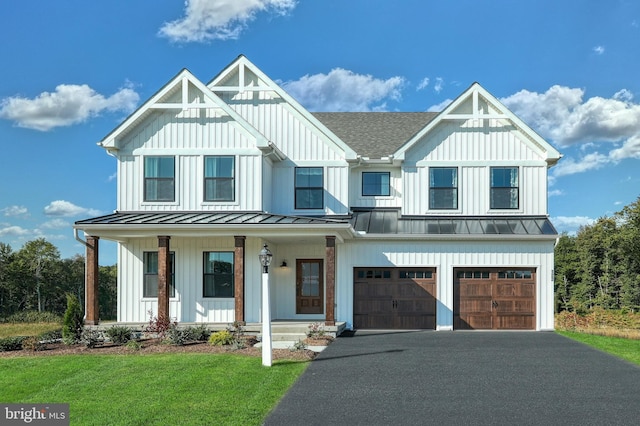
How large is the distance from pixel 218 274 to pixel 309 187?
450cm

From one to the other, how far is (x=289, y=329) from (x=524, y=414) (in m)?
9.95

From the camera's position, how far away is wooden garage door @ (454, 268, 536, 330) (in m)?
22.0

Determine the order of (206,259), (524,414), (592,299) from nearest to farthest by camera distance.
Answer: (524,414) < (206,259) < (592,299)

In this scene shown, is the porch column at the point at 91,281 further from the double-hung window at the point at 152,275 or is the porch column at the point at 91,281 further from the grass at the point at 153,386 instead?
the grass at the point at 153,386

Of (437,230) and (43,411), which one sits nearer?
(43,411)

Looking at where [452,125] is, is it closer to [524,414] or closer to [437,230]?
[437,230]

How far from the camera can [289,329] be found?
1911cm

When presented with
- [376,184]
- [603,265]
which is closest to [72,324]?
[376,184]

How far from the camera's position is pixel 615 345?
17750 mm

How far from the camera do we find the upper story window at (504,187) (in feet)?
75.9

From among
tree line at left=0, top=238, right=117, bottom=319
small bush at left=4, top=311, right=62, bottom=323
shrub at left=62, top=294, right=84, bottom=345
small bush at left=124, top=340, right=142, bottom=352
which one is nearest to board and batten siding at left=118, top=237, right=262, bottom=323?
shrub at left=62, top=294, right=84, bottom=345

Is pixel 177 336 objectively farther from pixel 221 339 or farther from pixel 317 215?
pixel 317 215

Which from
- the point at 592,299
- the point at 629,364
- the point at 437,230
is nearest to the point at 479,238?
the point at 437,230

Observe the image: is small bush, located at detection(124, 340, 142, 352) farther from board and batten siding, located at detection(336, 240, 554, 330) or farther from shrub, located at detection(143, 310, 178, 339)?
board and batten siding, located at detection(336, 240, 554, 330)
